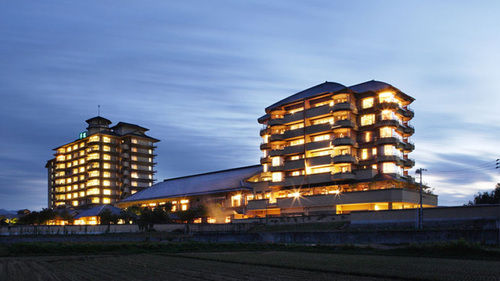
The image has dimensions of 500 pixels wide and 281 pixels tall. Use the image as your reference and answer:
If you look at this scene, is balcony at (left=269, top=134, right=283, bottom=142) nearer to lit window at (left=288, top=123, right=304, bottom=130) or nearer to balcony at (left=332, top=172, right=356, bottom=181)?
lit window at (left=288, top=123, right=304, bottom=130)

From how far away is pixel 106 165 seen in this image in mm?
157750

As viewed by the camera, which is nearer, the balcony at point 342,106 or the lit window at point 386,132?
the lit window at point 386,132

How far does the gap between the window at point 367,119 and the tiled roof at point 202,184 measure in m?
29.9

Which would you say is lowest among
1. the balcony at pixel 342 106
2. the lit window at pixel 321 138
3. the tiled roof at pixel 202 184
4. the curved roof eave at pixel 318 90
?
the tiled roof at pixel 202 184

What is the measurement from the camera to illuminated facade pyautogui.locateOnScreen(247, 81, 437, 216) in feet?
272

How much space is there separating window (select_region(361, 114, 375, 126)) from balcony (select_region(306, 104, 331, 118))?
711 centimetres

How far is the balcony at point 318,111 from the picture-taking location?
91.7 m

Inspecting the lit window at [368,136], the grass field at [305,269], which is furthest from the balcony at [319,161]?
the grass field at [305,269]

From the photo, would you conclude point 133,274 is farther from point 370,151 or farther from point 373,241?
point 370,151

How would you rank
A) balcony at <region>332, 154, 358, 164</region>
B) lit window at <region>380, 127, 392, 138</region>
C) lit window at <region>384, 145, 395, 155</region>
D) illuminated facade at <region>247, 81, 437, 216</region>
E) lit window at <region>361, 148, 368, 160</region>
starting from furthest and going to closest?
lit window at <region>361, 148, 368, 160</region> → lit window at <region>380, 127, 392, 138</region> → balcony at <region>332, 154, 358, 164</region> → lit window at <region>384, 145, 395, 155</region> → illuminated facade at <region>247, 81, 437, 216</region>

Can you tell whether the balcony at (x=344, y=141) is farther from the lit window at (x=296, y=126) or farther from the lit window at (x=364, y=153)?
the lit window at (x=296, y=126)

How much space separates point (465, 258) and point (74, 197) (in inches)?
5927

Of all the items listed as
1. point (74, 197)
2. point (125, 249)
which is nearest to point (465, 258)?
point (125, 249)

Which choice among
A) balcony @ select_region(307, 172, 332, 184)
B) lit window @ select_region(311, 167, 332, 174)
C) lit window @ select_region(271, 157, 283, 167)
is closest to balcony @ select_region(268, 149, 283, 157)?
lit window @ select_region(271, 157, 283, 167)
